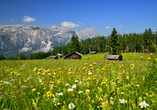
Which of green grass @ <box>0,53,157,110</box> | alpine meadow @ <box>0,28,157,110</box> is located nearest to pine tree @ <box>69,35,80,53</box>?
alpine meadow @ <box>0,28,157,110</box>

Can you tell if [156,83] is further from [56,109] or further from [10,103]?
[10,103]

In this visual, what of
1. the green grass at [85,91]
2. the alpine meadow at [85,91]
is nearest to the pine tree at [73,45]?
the alpine meadow at [85,91]

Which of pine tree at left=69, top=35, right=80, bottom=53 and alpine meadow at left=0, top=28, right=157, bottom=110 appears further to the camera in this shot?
pine tree at left=69, top=35, right=80, bottom=53

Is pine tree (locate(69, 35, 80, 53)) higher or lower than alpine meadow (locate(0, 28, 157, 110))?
higher

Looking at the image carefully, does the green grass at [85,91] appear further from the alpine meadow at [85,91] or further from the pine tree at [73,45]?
the pine tree at [73,45]

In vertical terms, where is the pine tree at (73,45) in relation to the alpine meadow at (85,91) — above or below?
above

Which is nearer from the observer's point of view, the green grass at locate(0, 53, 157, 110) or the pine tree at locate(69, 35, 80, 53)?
the green grass at locate(0, 53, 157, 110)

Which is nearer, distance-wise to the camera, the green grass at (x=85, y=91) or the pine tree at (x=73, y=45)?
the green grass at (x=85, y=91)

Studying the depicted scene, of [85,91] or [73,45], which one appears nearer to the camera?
[85,91]

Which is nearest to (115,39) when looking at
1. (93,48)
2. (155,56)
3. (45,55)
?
(155,56)

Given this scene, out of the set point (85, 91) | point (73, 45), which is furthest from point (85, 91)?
point (73, 45)

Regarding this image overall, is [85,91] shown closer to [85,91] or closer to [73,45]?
[85,91]

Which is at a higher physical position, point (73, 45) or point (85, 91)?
point (73, 45)

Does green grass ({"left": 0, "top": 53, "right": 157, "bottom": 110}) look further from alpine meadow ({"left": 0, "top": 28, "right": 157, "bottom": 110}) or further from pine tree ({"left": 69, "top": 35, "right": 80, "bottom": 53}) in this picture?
pine tree ({"left": 69, "top": 35, "right": 80, "bottom": 53})
